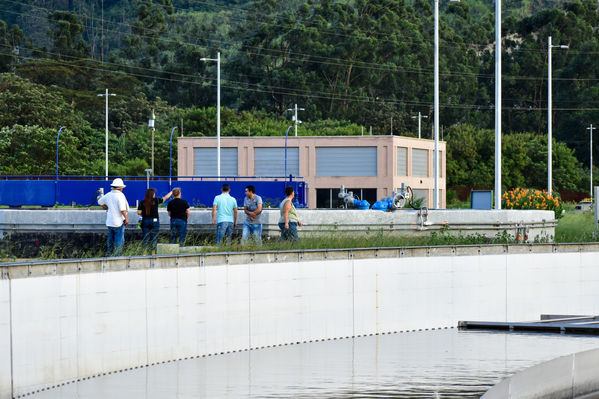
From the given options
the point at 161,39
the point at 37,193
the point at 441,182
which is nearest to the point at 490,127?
the point at 161,39

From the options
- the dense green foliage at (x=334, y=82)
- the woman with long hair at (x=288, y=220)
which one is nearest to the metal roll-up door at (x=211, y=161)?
the dense green foliage at (x=334, y=82)

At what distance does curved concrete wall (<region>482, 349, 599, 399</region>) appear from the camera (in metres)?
11.5

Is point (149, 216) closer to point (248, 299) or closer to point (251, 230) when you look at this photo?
point (251, 230)

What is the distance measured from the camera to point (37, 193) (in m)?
41.7

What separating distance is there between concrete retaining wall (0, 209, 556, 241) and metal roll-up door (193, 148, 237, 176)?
40.5 meters

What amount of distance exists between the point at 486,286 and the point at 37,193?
2521 centimetres

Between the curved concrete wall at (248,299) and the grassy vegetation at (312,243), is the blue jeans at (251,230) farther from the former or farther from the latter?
the curved concrete wall at (248,299)

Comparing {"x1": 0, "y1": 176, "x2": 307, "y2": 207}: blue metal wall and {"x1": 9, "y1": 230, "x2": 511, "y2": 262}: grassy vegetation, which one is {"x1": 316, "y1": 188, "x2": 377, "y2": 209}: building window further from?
{"x1": 9, "y1": 230, "x2": 511, "y2": 262}: grassy vegetation

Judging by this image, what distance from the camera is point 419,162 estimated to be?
7288 cm

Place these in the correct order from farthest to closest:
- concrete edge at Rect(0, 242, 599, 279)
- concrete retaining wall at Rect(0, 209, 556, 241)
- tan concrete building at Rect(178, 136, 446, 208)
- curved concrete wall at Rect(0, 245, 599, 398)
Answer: tan concrete building at Rect(178, 136, 446, 208), concrete retaining wall at Rect(0, 209, 556, 241), concrete edge at Rect(0, 242, 599, 279), curved concrete wall at Rect(0, 245, 599, 398)

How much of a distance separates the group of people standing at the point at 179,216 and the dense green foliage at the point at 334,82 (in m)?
74.8

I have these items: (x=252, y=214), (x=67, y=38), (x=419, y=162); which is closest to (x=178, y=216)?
(x=252, y=214)

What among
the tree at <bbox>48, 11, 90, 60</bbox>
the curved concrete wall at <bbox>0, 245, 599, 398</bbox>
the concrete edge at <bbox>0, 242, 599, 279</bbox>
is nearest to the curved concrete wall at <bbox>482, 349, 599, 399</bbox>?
the curved concrete wall at <bbox>0, 245, 599, 398</bbox>

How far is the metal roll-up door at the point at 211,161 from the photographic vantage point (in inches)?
2712
